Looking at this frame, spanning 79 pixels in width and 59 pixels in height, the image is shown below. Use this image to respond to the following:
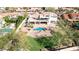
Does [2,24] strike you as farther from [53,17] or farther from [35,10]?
[53,17]

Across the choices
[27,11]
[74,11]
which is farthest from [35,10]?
[74,11]
